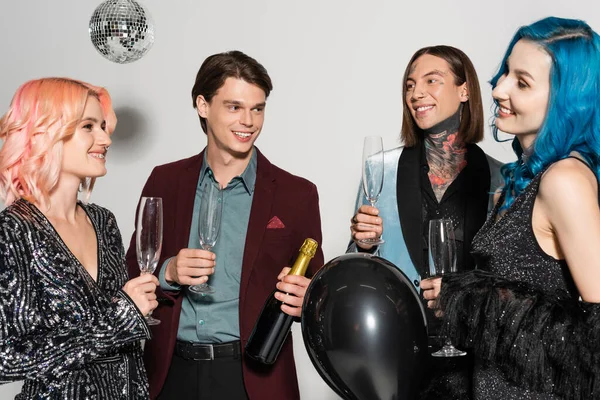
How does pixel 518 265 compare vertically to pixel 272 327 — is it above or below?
above

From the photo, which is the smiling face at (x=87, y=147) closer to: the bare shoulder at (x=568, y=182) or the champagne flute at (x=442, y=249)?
the champagne flute at (x=442, y=249)

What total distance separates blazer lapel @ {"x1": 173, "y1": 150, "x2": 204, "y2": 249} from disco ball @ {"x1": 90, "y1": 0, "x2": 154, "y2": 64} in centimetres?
77

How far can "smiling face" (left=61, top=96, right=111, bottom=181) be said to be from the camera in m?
2.40

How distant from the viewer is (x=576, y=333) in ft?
→ 6.39

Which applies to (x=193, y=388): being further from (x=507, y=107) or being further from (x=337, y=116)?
(x=337, y=116)

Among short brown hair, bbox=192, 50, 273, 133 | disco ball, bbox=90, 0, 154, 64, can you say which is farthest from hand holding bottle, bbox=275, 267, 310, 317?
disco ball, bbox=90, 0, 154, 64

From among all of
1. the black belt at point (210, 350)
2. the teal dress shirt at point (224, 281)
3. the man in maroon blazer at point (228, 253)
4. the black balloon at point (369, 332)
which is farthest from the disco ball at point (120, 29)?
the black balloon at point (369, 332)

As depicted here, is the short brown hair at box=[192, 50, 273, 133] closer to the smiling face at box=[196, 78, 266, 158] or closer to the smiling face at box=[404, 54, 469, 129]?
the smiling face at box=[196, 78, 266, 158]

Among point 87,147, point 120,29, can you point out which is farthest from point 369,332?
point 120,29

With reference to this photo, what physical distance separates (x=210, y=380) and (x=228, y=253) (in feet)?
1.48

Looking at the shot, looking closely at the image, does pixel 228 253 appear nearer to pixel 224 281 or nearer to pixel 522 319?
pixel 224 281

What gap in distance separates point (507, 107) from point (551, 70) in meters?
0.16

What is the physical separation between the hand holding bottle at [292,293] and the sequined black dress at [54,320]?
0.51 meters

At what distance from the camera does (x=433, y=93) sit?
316 cm
